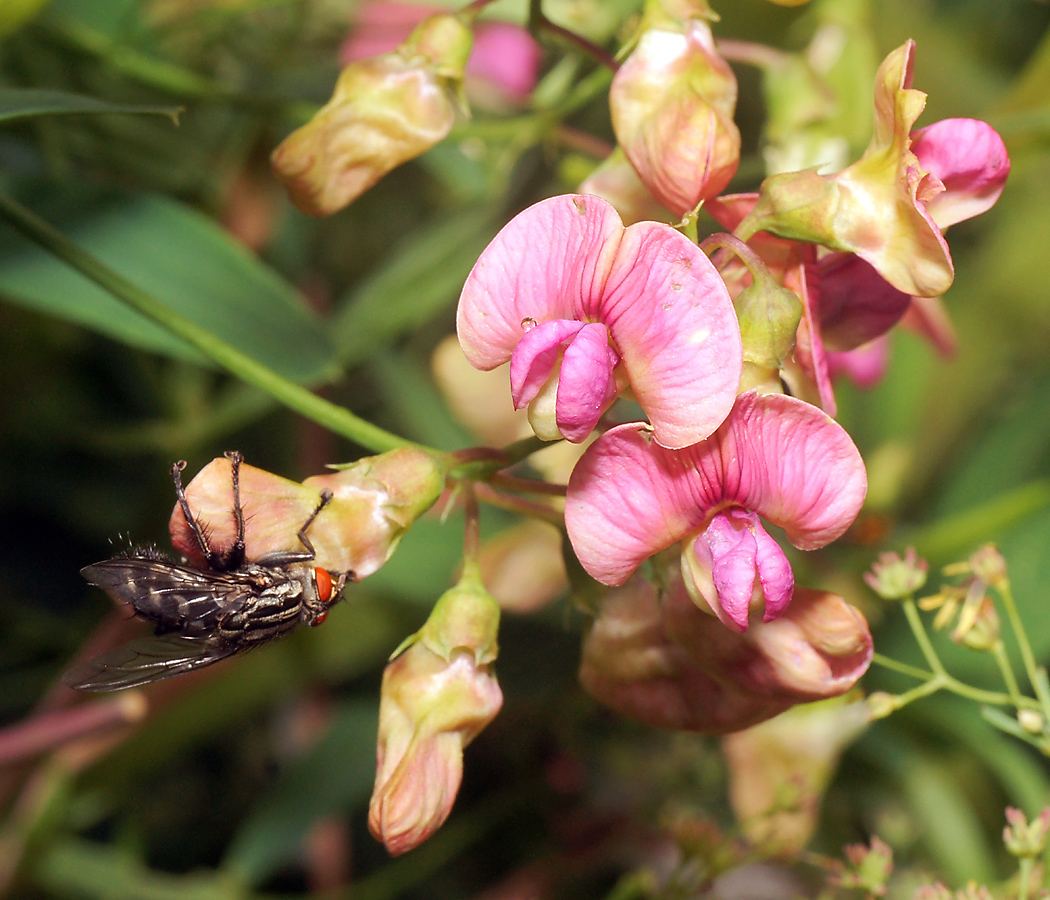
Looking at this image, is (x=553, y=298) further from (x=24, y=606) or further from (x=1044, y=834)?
(x=24, y=606)

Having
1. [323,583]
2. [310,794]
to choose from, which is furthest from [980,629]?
[310,794]

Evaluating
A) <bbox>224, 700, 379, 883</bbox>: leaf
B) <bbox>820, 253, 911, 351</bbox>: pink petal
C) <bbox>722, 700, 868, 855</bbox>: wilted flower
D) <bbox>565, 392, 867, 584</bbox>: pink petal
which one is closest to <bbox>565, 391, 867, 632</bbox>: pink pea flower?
<bbox>565, 392, 867, 584</bbox>: pink petal

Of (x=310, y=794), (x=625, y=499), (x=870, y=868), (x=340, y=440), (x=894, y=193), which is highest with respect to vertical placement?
(x=894, y=193)

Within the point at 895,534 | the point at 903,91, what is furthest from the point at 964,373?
the point at 903,91

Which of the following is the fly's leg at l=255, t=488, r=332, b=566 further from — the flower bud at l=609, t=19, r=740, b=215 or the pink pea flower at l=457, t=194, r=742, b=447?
the flower bud at l=609, t=19, r=740, b=215

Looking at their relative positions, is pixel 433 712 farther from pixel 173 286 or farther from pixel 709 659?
pixel 173 286

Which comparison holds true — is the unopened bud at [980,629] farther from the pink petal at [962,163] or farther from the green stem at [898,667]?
the pink petal at [962,163]

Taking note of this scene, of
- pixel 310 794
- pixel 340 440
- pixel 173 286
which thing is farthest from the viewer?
pixel 340 440
